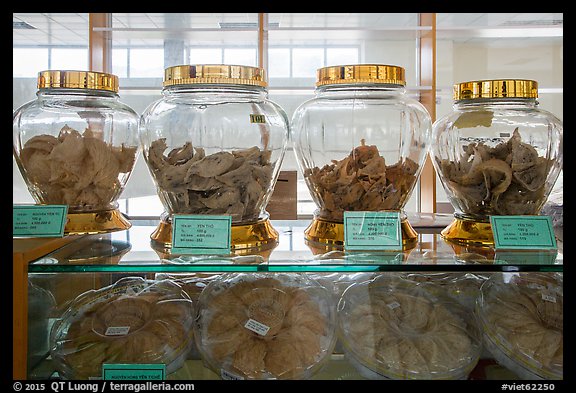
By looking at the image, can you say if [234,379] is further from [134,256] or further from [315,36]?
[315,36]

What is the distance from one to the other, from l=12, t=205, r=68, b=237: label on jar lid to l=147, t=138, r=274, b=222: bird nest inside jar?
0.48ft

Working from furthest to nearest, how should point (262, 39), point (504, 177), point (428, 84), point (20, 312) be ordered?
point (428, 84) < point (262, 39) < point (504, 177) < point (20, 312)

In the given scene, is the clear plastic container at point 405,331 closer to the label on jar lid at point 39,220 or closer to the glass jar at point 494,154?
the glass jar at point 494,154

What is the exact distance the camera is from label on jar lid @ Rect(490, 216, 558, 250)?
65 centimetres

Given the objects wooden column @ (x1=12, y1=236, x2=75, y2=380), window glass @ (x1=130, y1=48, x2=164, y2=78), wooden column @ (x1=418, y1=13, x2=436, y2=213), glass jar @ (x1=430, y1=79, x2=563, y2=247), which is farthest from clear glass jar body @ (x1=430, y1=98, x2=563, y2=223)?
window glass @ (x1=130, y1=48, x2=164, y2=78)

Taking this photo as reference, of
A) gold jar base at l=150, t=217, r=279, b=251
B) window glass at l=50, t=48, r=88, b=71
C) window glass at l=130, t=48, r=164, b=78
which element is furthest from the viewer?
window glass at l=130, t=48, r=164, b=78

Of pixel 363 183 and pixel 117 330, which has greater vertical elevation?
pixel 363 183

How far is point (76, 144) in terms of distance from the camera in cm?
71

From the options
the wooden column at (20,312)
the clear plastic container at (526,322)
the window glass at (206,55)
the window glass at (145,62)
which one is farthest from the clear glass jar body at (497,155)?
the window glass at (145,62)

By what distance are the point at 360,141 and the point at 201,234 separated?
0.88 feet

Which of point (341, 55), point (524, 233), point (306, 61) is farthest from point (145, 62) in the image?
point (524, 233)

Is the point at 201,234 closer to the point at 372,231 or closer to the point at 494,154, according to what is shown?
the point at 372,231

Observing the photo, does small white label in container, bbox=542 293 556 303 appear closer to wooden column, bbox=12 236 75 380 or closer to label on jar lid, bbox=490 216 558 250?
label on jar lid, bbox=490 216 558 250

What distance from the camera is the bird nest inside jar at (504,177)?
69 cm
